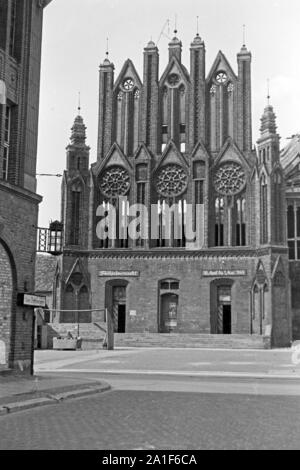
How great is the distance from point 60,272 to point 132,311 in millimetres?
6695

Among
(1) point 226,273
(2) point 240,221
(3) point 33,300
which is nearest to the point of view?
(3) point 33,300

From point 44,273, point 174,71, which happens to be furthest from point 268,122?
point 44,273

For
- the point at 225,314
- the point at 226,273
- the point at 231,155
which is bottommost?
the point at 225,314

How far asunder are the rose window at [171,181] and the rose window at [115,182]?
283 centimetres

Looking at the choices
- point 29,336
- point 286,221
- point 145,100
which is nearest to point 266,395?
point 29,336

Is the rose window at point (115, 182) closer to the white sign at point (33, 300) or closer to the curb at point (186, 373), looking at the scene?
the curb at point (186, 373)

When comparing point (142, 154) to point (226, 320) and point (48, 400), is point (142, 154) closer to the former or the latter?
point (226, 320)

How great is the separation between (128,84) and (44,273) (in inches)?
806

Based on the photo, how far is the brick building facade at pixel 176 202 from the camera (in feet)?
167

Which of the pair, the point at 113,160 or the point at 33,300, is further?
the point at 113,160

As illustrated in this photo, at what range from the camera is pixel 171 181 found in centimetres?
5412

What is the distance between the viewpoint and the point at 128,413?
40.1 ft

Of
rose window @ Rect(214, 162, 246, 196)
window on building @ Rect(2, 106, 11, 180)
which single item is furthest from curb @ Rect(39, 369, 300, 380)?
rose window @ Rect(214, 162, 246, 196)

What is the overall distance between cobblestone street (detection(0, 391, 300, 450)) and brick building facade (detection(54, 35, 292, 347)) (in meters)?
35.8
